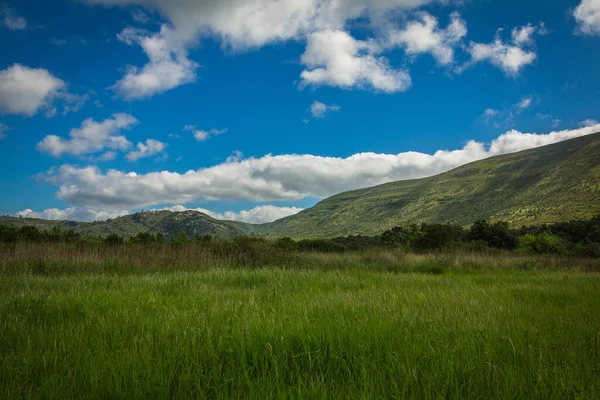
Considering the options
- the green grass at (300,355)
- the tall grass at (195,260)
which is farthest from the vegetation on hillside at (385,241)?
the green grass at (300,355)

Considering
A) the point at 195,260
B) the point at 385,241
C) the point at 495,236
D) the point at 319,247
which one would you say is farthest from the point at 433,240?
the point at 195,260

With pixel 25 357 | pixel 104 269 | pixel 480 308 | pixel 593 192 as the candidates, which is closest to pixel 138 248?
pixel 104 269

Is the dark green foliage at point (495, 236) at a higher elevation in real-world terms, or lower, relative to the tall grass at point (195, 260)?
lower

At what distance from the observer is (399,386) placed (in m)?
1.88

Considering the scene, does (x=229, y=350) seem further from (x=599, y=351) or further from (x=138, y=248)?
(x=138, y=248)

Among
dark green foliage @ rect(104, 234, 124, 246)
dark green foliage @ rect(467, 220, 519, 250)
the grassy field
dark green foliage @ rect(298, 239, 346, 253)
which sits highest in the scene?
dark green foliage @ rect(104, 234, 124, 246)

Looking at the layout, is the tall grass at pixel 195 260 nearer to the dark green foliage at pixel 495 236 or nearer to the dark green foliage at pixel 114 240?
the dark green foliage at pixel 114 240

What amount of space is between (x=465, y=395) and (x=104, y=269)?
36.9 feet

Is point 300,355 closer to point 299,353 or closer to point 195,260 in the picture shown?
point 299,353

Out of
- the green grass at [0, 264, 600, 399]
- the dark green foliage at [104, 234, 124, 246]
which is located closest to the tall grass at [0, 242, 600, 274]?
the dark green foliage at [104, 234, 124, 246]

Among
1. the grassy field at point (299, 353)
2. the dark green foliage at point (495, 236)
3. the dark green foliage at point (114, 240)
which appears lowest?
the dark green foliage at point (495, 236)

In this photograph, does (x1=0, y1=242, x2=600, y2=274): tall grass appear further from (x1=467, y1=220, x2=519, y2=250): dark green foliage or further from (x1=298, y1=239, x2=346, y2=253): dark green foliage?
(x1=467, y1=220, x2=519, y2=250): dark green foliage

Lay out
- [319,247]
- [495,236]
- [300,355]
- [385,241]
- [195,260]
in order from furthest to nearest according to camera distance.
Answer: [495,236] → [385,241] → [319,247] → [195,260] → [300,355]

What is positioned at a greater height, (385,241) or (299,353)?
(299,353)
